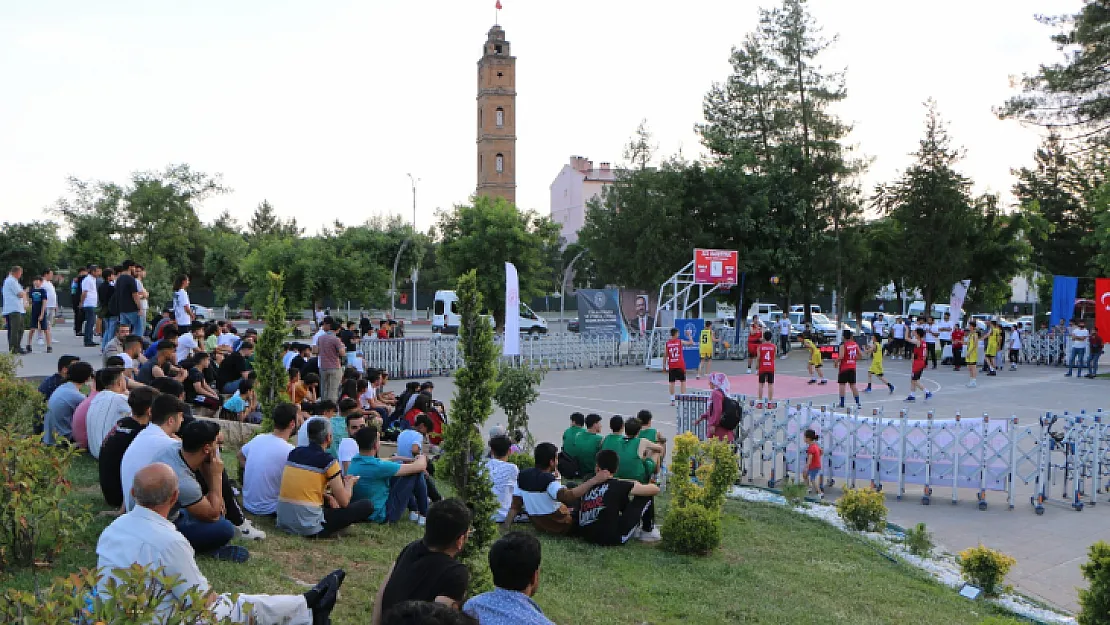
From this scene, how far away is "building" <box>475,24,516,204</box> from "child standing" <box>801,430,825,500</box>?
56.3m

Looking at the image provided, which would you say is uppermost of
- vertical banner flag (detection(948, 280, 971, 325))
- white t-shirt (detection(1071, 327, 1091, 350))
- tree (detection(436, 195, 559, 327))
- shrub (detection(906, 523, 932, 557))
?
tree (detection(436, 195, 559, 327))

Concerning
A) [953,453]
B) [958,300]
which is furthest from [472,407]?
[958,300]

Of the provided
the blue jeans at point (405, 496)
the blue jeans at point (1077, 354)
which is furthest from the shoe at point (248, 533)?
the blue jeans at point (1077, 354)

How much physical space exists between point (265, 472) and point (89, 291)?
45.1ft

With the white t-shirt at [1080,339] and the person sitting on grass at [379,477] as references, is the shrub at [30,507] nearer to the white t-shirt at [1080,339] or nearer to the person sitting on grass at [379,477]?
the person sitting on grass at [379,477]

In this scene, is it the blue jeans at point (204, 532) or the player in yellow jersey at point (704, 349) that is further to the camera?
the player in yellow jersey at point (704, 349)

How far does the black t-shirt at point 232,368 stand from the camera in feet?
45.3

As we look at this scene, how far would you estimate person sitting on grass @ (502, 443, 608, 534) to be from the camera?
8.06 metres

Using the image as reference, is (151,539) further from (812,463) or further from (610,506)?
(812,463)

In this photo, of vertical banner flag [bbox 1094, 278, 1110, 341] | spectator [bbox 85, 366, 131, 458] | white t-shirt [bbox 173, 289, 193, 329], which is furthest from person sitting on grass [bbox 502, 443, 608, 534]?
vertical banner flag [bbox 1094, 278, 1110, 341]

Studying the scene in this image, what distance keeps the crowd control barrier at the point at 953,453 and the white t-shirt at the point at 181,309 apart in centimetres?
1059

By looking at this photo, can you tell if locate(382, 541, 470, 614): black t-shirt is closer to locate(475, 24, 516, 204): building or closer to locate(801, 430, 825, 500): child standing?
locate(801, 430, 825, 500): child standing

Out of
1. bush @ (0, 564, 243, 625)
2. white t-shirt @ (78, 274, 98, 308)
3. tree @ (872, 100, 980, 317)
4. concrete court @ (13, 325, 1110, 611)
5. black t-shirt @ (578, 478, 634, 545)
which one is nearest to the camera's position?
bush @ (0, 564, 243, 625)

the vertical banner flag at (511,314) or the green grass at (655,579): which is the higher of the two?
the vertical banner flag at (511,314)
